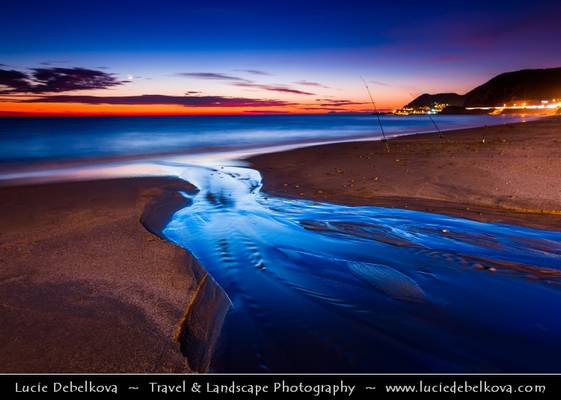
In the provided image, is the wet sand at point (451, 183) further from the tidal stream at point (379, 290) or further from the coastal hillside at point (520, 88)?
the coastal hillside at point (520, 88)

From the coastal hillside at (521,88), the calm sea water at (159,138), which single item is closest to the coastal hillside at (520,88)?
the coastal hillside at (521,88)

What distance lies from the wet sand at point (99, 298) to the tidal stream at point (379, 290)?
1.20 ft

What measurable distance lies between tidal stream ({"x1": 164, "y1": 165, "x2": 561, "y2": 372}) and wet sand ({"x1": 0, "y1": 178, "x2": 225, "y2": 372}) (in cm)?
37

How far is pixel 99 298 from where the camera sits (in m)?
3.88

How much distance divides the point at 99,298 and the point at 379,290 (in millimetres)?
3089

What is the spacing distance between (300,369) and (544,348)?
7.09 feet
